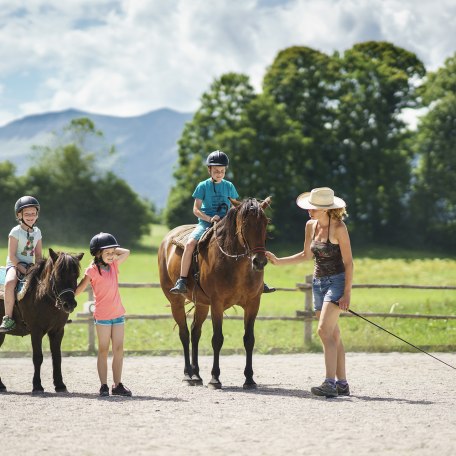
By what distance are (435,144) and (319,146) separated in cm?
689

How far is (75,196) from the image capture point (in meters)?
48.9

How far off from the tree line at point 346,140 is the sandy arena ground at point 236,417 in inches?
1429

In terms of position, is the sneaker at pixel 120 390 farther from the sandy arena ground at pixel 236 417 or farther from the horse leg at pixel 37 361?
the horse leg at pixel 37 361

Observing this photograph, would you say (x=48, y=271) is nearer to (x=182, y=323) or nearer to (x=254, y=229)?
(x=254, y=229)

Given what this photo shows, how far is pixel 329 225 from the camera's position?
29.7 ft

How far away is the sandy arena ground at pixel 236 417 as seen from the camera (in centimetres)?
668

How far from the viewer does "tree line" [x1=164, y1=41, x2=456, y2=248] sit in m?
47.9

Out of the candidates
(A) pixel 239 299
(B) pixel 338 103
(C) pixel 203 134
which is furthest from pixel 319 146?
(A) pixel 239 299

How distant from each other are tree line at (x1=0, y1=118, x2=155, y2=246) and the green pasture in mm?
11170

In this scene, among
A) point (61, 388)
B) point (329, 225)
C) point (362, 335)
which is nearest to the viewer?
point (329, 225)

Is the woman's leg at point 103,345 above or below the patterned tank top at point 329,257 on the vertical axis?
below

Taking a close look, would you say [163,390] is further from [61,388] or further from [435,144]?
[435,144]

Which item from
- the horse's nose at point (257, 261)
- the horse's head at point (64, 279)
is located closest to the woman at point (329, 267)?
the horse's nose at point (257, 261)

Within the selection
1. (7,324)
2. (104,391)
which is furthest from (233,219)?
(7,324)
